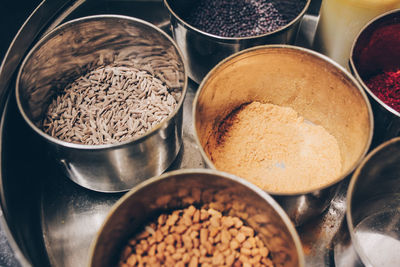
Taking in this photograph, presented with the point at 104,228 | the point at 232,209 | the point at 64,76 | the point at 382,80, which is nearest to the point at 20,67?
the point at 64,76

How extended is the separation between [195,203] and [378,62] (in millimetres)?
676

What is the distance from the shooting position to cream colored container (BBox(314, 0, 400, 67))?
37.8 inches

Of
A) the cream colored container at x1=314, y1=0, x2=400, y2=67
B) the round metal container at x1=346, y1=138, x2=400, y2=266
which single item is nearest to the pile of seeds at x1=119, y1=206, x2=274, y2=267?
the round metal container at x1=346, y1=138, x2=400, y2=266

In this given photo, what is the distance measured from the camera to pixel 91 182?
88 centimetres

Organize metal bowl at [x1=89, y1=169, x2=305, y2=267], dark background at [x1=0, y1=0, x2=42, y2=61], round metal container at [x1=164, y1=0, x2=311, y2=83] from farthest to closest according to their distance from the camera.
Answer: dark background at [x1=0, y1=0, x2=42, y2=61] → round metal container at [x1=164, y1=0, x2=311, y2=83] → metal bowl at [x1=89, y1=169, x2=305, y2=267]

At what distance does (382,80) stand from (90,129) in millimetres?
820

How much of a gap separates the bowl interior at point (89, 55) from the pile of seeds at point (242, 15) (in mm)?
214

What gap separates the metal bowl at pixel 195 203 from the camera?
677 mm

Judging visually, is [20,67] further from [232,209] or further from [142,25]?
[232,209]

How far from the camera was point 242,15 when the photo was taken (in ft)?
3.81

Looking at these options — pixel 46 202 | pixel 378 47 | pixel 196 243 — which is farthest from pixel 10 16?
pixel 378 47

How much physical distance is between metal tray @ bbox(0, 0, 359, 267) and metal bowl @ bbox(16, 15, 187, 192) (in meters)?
0.05

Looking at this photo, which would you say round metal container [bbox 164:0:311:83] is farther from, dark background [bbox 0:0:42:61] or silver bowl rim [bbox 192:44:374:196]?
dark background [bbox 0:0:42:61]

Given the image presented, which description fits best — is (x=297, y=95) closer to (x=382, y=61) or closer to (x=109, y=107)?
(x=382, y=61)
